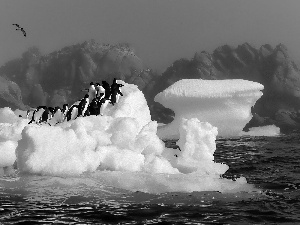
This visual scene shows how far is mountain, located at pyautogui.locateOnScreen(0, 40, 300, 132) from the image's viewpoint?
2758 inches

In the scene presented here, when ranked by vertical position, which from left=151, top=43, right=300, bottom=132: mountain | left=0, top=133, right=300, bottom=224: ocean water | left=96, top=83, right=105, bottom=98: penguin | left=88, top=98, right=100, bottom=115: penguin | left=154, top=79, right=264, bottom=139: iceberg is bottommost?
left=0, top=133, right=300, bottom=224: ocean water

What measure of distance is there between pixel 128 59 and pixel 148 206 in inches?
3573

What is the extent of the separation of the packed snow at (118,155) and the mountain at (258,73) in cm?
4882

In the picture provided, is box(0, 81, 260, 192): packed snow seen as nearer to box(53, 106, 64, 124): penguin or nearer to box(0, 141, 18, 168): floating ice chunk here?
box(0, 141, 18, 168): floating ice chunk

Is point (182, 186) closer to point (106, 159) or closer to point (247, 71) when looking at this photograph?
point (106, 159)

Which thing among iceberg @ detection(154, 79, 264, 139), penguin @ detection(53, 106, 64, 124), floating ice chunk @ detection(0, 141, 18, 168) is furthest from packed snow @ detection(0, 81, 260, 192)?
iceberg @ detection(154, 79, 264, 139)

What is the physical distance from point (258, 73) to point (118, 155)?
67580 mm

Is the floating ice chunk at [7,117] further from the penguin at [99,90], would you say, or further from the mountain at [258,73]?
the mountain at [258,73]

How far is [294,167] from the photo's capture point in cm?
1706

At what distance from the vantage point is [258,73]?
7588cm

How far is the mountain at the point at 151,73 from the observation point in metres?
70.1

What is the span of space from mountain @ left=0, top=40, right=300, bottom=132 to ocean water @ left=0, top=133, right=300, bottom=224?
5000 cm

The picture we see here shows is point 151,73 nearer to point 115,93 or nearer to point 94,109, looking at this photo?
point 115,93

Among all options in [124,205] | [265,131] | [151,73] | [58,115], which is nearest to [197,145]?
[124,205]
